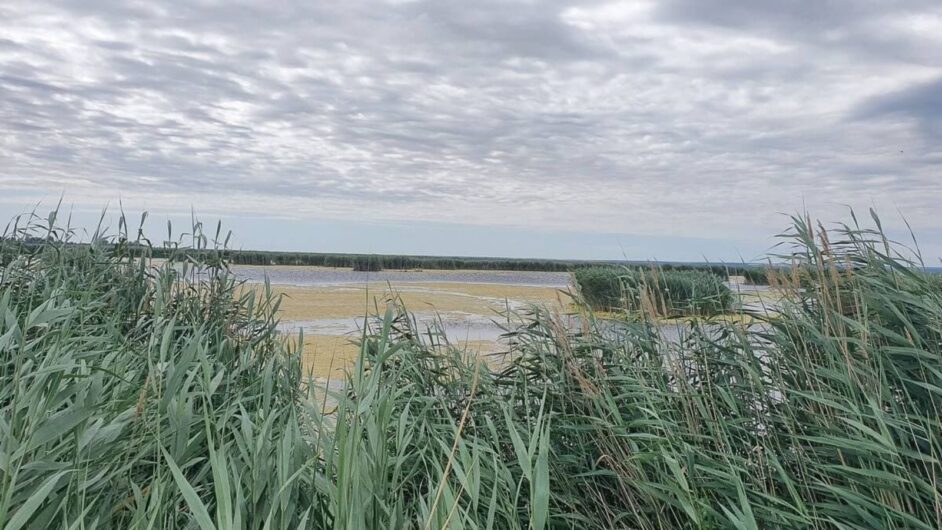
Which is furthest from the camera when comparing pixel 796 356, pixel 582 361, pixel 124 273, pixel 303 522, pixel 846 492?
pixel 124 273

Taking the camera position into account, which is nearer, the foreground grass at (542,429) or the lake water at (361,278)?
the foreground grass at (542,429)

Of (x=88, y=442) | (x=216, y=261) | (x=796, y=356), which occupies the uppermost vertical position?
(x=216, y=261)

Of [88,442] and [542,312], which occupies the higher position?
[542,312]

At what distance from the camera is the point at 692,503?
2385 millimetres

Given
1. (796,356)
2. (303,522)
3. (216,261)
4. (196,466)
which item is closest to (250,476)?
(303,522)

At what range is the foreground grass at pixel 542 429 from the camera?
201 cm

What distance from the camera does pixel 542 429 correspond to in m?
2.71

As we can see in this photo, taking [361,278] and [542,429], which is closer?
[542,429]

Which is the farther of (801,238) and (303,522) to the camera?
(801,238)

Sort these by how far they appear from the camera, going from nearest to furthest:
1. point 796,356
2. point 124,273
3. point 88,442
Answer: point 88,442 → point 796,356 → point 124,273

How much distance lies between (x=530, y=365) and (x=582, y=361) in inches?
13.7

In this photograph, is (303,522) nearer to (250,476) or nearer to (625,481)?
(250,476)

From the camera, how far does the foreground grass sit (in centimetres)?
201

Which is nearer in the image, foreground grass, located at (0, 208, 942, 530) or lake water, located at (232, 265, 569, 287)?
foreground grass, located at (0, 208, 942, 530)
